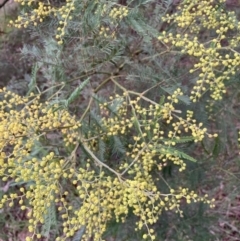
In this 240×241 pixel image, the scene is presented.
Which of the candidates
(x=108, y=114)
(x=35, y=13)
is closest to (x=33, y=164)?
(x=108, y=114)

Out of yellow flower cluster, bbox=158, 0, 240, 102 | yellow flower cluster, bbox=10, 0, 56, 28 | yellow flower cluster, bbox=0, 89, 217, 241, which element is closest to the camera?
yellow flower cluster, bbox=0, 89, 217, 241

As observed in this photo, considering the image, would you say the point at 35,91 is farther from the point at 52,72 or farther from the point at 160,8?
the point at 160,8

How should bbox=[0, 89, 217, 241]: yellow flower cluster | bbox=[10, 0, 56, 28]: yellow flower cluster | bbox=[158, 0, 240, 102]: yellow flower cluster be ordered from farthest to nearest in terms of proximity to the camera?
bbox=[10, 0, 56, 28]: yellow flower cluster < bbox=[158, 0, 240, 102]: yellow flower cluster < bbox=[0, 89, 217, 241]: yellow flower cluster

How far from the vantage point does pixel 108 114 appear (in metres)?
2.11

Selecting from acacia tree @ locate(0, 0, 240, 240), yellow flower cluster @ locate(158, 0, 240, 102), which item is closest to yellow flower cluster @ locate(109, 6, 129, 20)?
acacia tree @ locate(0, 0, 240, 240)

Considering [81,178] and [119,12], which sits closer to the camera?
[81,178]

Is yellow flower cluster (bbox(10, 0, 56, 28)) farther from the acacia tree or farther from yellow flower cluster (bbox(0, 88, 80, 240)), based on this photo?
yellow flower cluster (bbox(0, 88, 80, 240))

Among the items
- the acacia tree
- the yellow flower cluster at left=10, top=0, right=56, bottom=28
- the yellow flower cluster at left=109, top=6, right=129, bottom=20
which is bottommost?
the acacia tree

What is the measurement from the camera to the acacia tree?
5.05 ft

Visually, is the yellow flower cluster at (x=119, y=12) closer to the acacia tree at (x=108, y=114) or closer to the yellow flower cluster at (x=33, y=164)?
the acacia tree at (x=108, y=114)

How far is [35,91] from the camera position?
7.19ft

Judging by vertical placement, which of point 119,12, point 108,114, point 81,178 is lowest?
point 108,114

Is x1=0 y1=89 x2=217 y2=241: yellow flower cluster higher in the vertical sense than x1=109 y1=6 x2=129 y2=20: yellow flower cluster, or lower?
lower

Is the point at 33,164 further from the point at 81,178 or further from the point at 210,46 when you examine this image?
the point at 210,46
